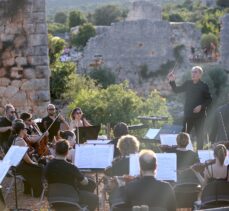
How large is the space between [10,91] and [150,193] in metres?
6.75

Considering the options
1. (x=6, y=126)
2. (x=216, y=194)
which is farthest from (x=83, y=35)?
(x=216, y=194)

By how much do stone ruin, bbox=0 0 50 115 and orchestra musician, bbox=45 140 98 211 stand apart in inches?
208

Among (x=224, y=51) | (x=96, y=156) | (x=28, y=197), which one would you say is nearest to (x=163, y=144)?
(x=96, y=156)

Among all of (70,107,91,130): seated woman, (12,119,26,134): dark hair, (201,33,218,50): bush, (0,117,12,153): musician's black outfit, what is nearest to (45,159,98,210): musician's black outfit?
(12,119,26,134): dark hair

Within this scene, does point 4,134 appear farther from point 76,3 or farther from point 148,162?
point 76,3

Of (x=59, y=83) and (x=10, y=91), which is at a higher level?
(x=10, y=91)

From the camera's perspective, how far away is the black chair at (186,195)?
270 inches

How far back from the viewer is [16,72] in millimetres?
11945

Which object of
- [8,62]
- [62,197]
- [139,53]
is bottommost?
[62,197]

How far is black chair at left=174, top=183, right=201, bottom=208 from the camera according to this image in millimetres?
6867

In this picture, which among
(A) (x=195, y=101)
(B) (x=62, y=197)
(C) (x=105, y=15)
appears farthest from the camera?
(C) (x=105, y=15)

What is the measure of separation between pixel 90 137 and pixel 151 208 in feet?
13.0

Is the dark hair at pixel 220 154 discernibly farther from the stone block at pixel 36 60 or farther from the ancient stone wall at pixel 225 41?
the ancient stone wall at pixel 225 41

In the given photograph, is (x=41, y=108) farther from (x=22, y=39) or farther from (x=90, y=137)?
(x=90, y=137)
